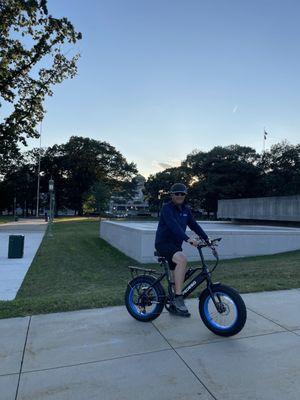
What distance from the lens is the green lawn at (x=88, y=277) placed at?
5.50 m

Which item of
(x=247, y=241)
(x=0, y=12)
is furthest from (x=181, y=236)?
(x=247, y=241)

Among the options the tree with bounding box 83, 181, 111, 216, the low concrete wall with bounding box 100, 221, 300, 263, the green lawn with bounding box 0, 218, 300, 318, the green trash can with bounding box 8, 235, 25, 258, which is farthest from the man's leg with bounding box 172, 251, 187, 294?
the tree with bounding box 83, 181, 111, 216

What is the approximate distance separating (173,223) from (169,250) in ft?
1.21

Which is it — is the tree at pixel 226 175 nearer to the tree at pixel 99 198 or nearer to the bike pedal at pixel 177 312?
the tree at pixel 99 198

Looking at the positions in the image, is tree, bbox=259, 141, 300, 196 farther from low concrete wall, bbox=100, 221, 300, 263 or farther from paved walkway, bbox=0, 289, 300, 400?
paved walkway, bbox=0, 289, 300, 400

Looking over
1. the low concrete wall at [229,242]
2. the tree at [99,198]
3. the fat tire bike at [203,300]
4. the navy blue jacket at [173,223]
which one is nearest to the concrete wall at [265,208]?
the low concrete wall at [229,242]

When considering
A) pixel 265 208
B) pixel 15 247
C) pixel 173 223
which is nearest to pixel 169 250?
pixel 173 223

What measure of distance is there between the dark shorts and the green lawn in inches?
56.1

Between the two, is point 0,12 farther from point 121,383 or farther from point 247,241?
point 247,241

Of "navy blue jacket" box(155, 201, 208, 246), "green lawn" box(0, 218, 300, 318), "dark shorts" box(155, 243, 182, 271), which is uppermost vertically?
"navy blue jacket" box(155, 201, 208, 246)

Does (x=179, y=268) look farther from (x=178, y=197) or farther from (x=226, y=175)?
(x=226, y=175)

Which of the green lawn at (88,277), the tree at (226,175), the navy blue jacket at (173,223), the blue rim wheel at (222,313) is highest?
the tree at (226,175)

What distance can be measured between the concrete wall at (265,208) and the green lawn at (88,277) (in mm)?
15018

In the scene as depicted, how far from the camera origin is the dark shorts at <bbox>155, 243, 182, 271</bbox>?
4.50 m
